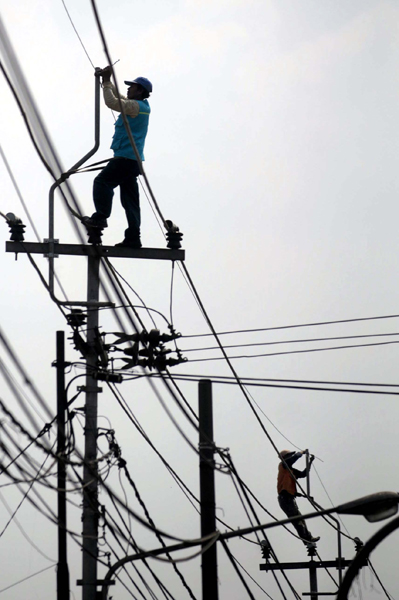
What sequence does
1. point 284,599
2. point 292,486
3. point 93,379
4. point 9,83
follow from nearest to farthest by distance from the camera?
point 9,83
point 93,379
point 284,599
point 292,486

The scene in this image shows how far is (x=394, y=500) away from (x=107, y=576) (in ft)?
12.4

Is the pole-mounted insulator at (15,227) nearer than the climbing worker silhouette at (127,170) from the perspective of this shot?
Yes

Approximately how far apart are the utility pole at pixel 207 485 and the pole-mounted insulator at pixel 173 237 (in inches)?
110

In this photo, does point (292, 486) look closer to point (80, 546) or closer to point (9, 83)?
point (80, 546)

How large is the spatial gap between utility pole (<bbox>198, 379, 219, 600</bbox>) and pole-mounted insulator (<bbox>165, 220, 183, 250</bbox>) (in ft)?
9.19

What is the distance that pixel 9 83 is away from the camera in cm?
1052

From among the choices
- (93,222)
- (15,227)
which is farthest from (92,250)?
(15,227)

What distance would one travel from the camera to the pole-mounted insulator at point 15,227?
44.9 ft

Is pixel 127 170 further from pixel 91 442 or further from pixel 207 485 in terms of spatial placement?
pixel 207 485

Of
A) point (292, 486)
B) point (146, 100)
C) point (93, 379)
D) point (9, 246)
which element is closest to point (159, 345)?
point (93, 379)

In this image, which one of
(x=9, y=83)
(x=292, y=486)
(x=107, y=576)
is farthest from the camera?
(x=292, y=486)

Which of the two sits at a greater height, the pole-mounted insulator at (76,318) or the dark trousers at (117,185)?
the dark trousers at (117,185)

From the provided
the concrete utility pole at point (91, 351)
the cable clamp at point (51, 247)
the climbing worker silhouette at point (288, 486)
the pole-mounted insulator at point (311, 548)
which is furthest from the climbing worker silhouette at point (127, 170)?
the pole-mounted insulator at point (311, 548)

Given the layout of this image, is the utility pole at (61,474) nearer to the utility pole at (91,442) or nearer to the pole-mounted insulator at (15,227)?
the utility pole at (91,442)
